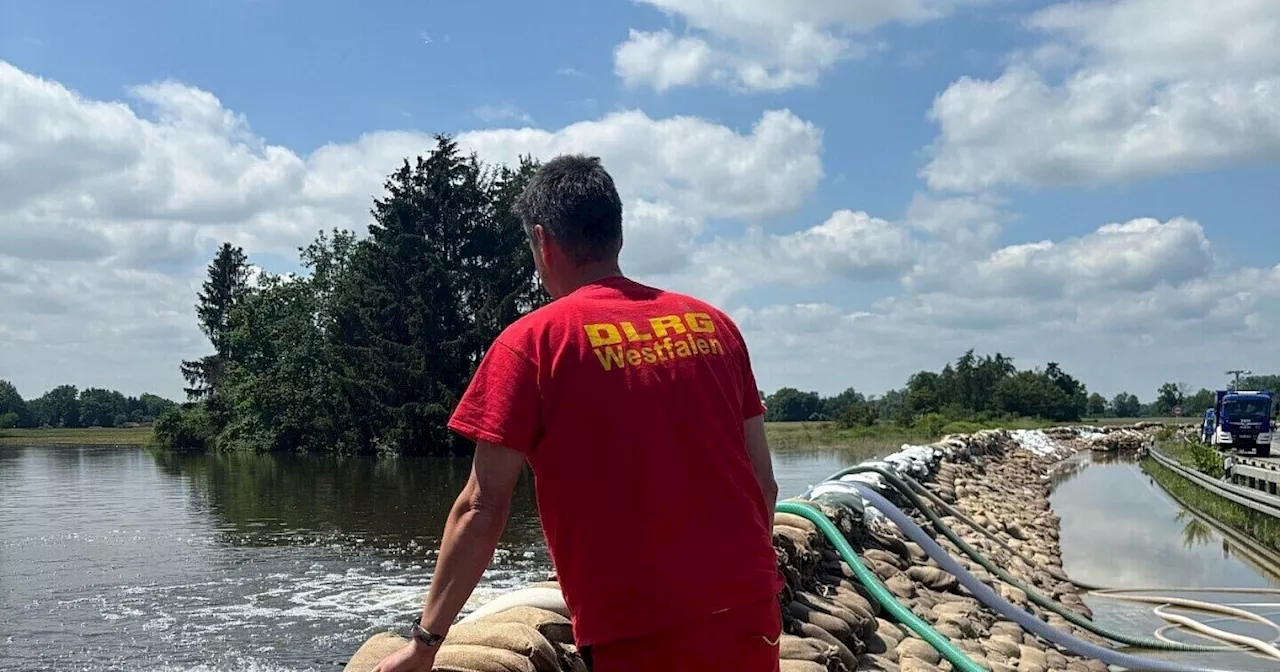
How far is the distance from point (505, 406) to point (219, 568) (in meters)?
15.1

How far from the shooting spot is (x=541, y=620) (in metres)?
4.03

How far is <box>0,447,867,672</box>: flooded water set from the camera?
11164mm

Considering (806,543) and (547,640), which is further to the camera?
(806,543)

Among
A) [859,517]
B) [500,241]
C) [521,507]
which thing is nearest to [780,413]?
[500,241]

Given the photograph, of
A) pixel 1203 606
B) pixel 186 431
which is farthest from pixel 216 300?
pixel 1203 606

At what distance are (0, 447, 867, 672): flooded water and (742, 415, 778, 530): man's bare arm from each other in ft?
11.2

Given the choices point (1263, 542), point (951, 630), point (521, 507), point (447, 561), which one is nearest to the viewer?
point (447, 561)

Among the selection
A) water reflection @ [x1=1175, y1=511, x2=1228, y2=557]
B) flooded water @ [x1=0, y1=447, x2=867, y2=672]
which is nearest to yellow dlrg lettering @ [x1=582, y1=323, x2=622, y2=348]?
flooded water @ [x1=0, y1=447, x2=867, y2=672]

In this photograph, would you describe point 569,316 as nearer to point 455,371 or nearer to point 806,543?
point 806,543

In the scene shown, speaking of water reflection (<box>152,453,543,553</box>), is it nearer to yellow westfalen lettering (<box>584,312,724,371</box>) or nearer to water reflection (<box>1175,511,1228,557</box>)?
water reflection (<box>1175,511,1228,557</box>)

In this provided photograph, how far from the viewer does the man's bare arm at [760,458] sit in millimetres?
2551

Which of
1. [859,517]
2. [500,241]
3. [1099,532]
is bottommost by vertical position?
[1099,532]

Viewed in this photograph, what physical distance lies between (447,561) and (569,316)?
535 millimetres

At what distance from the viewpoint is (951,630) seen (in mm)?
7734
